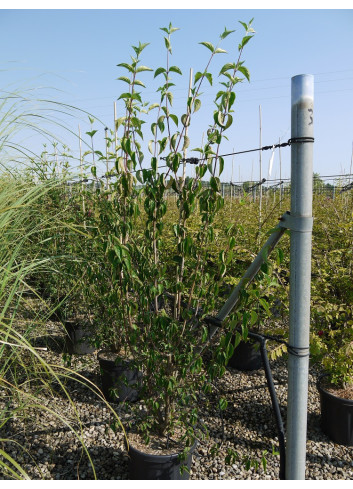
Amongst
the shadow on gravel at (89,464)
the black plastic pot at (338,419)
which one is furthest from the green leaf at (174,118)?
the black plastic pot at (338,419)

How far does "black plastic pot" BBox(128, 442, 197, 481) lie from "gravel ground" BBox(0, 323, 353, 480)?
0.69ft

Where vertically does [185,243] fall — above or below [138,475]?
above

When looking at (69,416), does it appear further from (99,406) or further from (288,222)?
(288,222)

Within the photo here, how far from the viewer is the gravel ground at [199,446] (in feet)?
7.06

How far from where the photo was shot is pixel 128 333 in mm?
2100

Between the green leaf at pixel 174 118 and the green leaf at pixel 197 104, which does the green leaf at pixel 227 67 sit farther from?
the green leaf at pixel 174 118

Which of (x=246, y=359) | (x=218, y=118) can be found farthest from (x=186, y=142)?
(x=246, y=359)

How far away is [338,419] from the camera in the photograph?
2.51 metres

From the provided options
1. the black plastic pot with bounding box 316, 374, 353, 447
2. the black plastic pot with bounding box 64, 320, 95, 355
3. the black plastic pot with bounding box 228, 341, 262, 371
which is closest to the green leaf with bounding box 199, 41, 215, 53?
the black plastic pot with bounding box 316, 374, 353, 447

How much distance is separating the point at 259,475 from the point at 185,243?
1.40m

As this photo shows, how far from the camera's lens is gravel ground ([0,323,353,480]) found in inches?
84.7

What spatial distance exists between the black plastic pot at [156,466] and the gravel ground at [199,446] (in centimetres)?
21

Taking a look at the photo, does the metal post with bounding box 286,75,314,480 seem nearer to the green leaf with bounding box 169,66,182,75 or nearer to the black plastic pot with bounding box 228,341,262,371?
the green leaf with bounding box 169,66,182,75

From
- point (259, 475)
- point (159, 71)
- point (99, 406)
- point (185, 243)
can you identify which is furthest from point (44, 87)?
point (259, 475)
